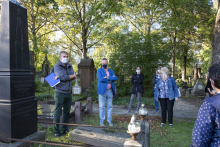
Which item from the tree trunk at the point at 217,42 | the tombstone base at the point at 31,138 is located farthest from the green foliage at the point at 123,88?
the tombstone base at the point at 31,138

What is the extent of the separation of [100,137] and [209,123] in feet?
8.09

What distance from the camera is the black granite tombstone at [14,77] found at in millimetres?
2699

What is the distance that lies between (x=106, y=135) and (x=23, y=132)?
1.64 m

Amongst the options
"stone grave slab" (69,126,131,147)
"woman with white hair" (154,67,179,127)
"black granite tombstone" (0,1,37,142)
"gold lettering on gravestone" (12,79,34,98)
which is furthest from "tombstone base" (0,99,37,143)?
"woman with white hair" (154,67,179,127)

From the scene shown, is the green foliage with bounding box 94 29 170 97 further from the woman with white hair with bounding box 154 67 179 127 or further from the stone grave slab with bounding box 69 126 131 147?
the stone grave slab with bounding box 69 126 131 147

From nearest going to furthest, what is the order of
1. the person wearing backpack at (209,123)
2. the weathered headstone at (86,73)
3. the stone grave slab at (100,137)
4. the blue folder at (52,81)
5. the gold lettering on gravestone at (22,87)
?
the person wearing backpack at (209,123), the gold lettering on gravestone at (22,87), the stone grave slab at (100,137), the blue folder at (52,81), the weathered headstone at (86,73)

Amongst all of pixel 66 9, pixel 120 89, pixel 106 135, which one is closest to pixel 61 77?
pixel 106 135

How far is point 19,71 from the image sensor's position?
2.92 meters

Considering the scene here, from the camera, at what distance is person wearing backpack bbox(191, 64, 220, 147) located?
1.67 m

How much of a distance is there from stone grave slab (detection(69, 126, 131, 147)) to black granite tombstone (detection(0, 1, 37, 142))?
3.75ft

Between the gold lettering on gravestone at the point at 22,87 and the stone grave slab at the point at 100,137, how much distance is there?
1530 mm

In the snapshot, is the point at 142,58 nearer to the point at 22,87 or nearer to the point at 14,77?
the point at 22,87

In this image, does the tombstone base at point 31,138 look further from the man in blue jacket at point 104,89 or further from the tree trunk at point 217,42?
the tree trunk at point 217,42

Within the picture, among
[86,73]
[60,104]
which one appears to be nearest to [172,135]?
[60,104]
